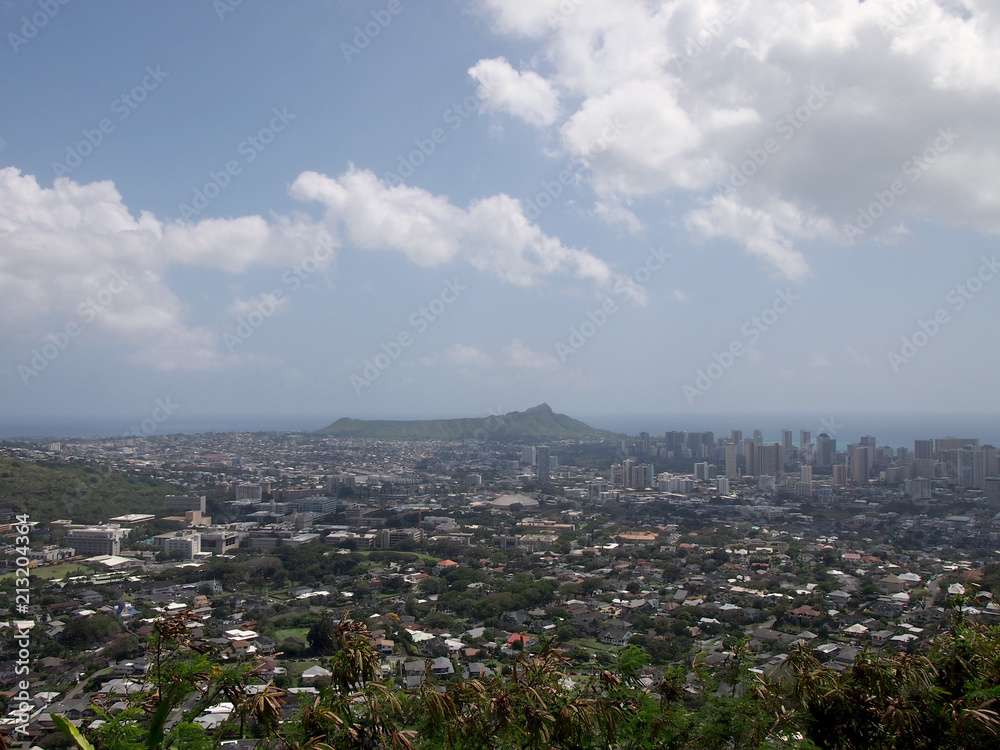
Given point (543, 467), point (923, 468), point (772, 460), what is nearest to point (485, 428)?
point (543, 467)

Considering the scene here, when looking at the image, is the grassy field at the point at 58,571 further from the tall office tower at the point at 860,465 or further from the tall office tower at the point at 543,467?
the tall office tower at the point at 860,465

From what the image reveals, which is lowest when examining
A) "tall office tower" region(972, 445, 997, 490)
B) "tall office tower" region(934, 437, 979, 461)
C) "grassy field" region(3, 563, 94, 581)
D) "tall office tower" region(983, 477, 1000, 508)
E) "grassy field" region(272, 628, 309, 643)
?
"grassy field" region(3, 563, 94, 581)

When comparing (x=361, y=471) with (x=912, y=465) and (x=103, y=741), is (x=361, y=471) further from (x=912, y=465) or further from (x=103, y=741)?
(x=103, y=741)

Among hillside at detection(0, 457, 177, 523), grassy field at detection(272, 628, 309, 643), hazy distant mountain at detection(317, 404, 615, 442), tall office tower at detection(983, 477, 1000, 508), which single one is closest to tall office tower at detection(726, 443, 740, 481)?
tall office tower at detection(983, 477, 1000, 508)

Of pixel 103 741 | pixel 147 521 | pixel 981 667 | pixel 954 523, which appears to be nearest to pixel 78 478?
pixel 147 521

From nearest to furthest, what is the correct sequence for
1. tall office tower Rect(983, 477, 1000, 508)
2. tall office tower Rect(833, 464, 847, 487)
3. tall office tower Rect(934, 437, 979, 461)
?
tall office tower Rect(983, 477, 1000, 508)
tall office tower Rect(833, 464, 847, 487)
tall office tower Rect(934, 437, 979, 461)

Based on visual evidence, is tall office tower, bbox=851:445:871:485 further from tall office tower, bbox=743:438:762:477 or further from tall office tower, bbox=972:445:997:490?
tall office tower, bbox=743:438:762:477

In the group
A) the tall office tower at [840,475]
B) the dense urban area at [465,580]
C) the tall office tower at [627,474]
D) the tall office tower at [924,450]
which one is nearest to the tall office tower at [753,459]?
the dense urban area at [465,580]

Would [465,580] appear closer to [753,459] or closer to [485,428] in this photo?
[753,459]
